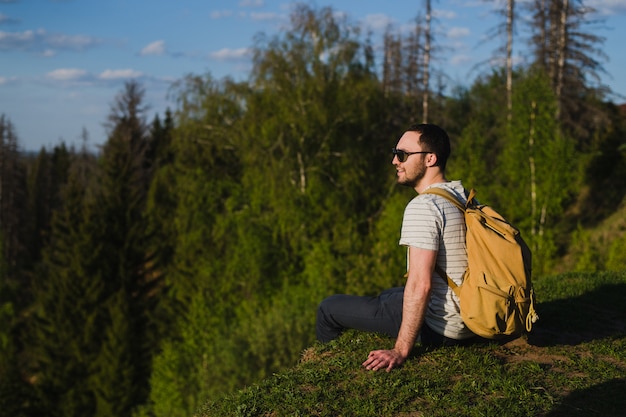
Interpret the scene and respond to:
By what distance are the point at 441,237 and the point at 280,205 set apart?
34758 millimetres

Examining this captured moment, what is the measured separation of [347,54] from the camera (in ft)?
137

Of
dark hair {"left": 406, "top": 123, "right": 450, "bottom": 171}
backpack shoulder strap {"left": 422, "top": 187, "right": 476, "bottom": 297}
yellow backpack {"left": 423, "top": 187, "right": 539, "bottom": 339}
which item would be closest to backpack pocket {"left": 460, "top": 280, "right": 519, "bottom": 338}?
yellow backpack {"left": 423, "top": 187, "right": 539, "bottom": 339}

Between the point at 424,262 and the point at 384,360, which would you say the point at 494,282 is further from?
the point at 384,360

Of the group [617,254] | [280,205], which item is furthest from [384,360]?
[280,205]

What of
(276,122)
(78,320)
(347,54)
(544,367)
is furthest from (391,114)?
(544,367)

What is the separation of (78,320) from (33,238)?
46.9m

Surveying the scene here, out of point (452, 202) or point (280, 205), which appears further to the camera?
point (280, 205)

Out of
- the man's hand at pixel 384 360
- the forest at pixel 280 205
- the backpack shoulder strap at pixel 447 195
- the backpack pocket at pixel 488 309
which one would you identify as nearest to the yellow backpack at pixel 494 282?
the backpack pocket at pixel 488 309

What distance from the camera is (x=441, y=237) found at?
5961mm

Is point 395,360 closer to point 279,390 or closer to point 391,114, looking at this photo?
point 279,390

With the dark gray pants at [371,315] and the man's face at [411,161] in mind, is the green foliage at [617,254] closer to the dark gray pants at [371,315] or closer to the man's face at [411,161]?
the dark gray pants at [371,315]

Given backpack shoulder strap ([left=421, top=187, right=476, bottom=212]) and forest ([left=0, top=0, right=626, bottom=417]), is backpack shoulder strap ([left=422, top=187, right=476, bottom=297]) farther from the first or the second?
forest ([left=0, top=0, right=626, bottom=417])

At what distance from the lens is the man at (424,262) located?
581cm

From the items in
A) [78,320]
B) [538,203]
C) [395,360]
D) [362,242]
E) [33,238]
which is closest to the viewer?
[395,360]
